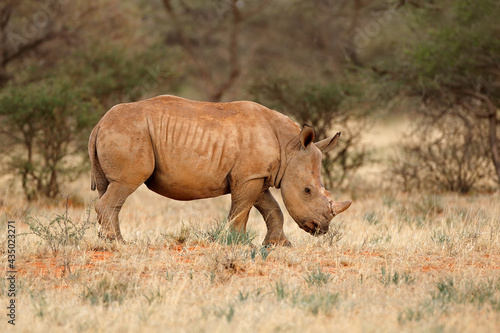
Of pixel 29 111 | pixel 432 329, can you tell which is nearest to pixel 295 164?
pixel 432 329

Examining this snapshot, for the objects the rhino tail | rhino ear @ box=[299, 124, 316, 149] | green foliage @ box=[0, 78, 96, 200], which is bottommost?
green foliage @ box=[0, 78, 96, 200]

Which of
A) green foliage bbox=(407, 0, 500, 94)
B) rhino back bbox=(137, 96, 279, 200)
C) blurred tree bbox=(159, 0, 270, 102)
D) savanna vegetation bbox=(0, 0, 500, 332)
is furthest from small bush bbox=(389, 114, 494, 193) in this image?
blurred tree bbox=(159, 0, 270, 102)

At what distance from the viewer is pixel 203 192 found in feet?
25.3

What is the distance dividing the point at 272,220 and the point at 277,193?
706 centimetres

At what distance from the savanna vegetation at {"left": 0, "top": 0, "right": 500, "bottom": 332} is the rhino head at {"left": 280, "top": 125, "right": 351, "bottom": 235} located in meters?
0.39

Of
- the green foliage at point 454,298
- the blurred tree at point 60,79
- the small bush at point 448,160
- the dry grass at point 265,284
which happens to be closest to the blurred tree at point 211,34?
the blurred tree at point 60,79

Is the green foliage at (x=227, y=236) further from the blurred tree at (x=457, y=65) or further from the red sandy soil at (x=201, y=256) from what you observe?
the blurred tree at (x=457, y=65)

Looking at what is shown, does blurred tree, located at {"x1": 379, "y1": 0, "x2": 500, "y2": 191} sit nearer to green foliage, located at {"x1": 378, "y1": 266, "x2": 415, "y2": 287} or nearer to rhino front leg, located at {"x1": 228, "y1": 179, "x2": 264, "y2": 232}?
rhino front leg, located at {"x1": 228, "y1": 179, "x2": 264, "y2": 232}

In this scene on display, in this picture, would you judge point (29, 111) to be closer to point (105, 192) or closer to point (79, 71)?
point (79, 71)

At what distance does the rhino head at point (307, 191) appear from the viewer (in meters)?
7.68

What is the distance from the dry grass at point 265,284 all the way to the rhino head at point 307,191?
304 millimetres

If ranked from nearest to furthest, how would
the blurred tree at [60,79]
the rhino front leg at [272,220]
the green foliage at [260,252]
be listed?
the green foliage at [260,252] < the rhino front leg at [272,220] < the blurred tree at [60,79]

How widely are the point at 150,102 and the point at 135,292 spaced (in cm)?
267

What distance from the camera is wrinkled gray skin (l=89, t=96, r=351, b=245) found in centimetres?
748
